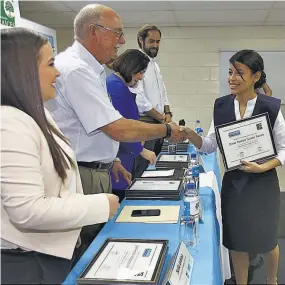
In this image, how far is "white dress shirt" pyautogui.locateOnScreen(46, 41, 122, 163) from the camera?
140 centimetres

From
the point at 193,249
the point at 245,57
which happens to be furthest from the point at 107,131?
the point at 245,57

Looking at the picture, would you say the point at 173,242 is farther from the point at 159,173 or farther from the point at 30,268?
the point at 159,173

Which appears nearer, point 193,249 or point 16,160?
point 16,160

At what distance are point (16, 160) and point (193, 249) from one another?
79cm

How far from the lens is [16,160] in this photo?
2.38 feet

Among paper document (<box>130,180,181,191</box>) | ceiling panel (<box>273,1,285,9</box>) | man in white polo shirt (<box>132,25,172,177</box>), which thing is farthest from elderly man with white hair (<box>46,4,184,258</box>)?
ceiling panel (<box>273,1,285,9</box>)

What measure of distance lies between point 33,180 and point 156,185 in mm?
1155

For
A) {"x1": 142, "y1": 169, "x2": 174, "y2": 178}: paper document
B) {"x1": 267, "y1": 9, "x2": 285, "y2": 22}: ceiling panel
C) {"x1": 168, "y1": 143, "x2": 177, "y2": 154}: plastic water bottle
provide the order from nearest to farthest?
{"x1": 142, "y1": 169, "x2": 174, "y2": 178}: paper document
{"x1": 168, "y1": 143, "x2": 177, "y2": 154}: plastic water bottle
{"x1": 267, "y1": 9, "x2": 285, "y2": 22}: ceiling panel

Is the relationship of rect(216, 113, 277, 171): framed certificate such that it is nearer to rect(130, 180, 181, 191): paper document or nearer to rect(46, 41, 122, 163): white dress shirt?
rect(130, 180, 181, 191): paper document

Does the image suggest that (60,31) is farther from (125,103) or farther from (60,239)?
(60,239)

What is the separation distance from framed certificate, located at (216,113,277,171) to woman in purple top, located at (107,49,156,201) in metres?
0.52

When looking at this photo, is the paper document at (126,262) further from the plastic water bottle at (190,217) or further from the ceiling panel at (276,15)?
the ceiling panel at (276,15)

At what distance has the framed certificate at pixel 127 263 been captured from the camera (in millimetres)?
970

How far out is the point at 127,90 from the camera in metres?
2.19
